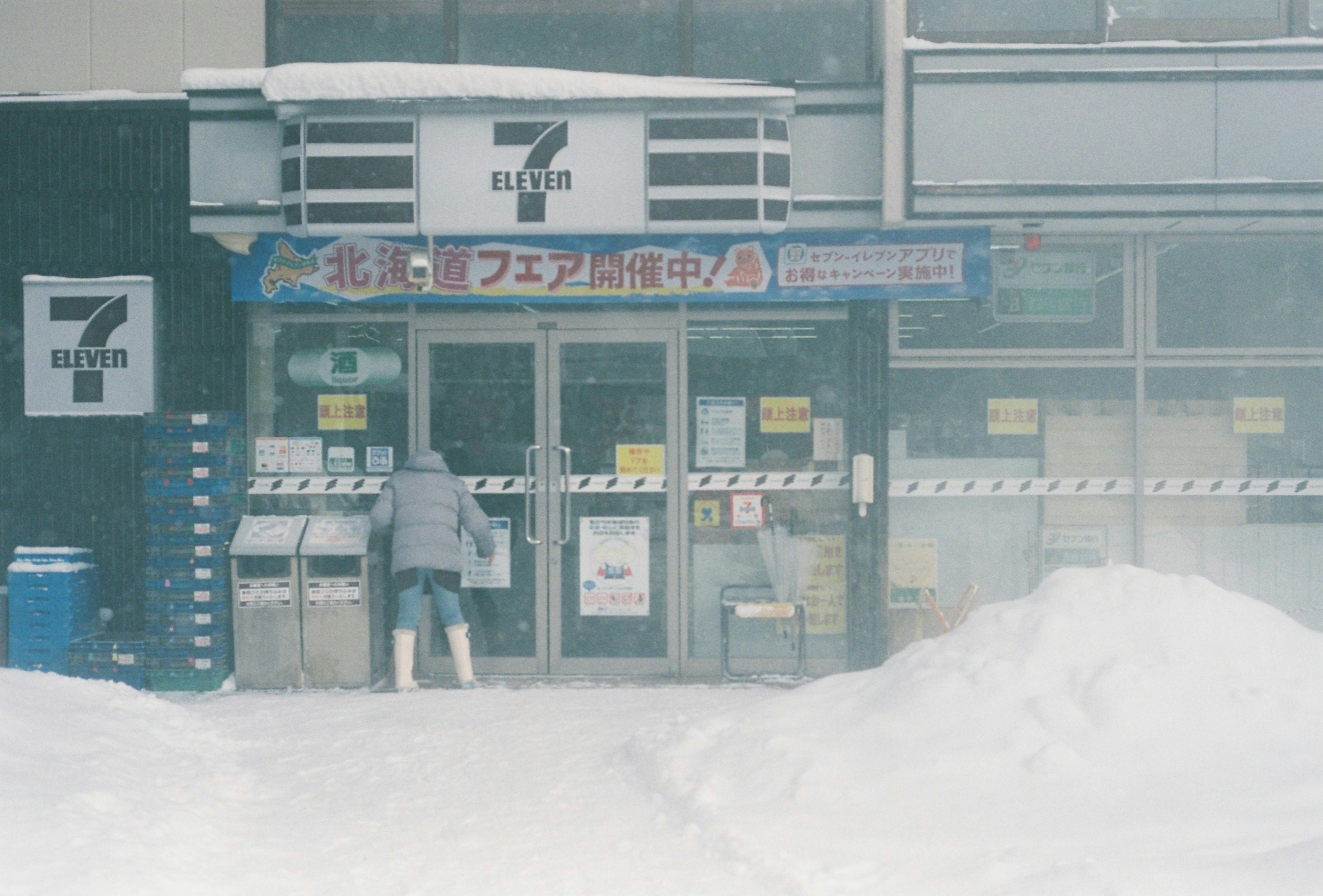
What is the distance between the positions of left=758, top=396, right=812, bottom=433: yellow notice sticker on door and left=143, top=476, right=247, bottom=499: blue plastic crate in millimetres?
4073

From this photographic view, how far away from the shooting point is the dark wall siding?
34.2 feet

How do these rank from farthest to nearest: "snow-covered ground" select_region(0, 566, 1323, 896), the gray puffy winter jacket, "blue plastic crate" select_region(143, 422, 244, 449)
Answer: "blue plastic crate" select_region(143, 422, 244, 449) → the gray puffy winter jacket → "snow-covered ground" select_region(0, 566, 1323, 896)

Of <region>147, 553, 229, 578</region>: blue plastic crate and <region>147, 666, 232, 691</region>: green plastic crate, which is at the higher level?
<region>147, 553, 229, 578</region>: blue plastic crate

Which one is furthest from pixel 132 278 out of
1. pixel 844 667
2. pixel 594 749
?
pixel 844 667

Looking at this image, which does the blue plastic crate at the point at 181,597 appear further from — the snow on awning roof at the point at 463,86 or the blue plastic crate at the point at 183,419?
the snow on awning roof at the point at 463,86

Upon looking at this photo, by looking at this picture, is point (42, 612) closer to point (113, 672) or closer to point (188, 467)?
point (113, 672)

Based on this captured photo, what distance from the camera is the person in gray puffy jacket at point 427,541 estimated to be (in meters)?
9.84

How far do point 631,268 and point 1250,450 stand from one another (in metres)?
4.91

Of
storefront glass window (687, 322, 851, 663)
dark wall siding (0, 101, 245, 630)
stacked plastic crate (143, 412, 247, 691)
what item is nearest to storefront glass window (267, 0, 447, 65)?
dark wall siding (0, 101, 245, 630)

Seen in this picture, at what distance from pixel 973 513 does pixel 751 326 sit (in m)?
2.24

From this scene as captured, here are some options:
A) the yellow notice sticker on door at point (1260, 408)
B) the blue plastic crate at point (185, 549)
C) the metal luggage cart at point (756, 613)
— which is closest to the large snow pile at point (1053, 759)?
the metal luggage cart at point (756, 613)

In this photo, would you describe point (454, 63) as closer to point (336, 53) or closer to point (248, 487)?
point (336, 53)

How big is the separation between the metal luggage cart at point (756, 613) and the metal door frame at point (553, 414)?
0.36 metres

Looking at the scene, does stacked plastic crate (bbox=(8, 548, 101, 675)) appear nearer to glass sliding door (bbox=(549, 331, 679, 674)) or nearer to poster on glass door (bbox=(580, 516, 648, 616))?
glass sliding door (bbox=(549, 331, 679, 674))
